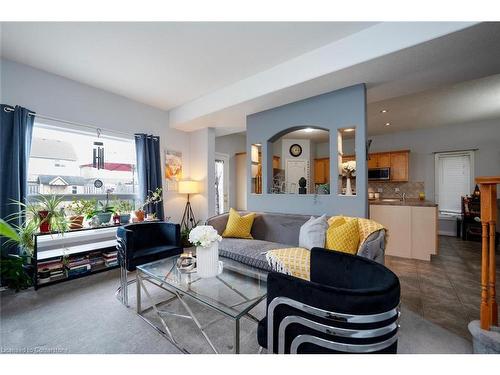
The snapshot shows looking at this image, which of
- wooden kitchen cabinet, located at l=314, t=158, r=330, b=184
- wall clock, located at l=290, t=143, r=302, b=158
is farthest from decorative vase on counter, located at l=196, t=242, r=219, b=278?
wooden kitchen cabinet, located at l=314, t=158, r=330, b=184

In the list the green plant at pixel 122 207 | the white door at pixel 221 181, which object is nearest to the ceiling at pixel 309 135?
the white door at pixel 221 181

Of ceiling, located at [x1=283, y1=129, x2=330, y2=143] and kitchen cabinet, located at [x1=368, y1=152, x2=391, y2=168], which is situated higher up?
ceiling, located at [x1=283, y1=129, x2=330, y2=143]

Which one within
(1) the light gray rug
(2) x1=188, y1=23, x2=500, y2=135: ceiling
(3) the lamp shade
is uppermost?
(2) x1=188, y1=23, x2=500, y2=135: ceiling

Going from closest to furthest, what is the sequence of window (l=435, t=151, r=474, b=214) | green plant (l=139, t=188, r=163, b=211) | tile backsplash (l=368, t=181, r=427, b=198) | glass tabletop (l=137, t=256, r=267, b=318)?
glass tabletop (l=137, t=256, r=267, b=318) < green plant (l=139, t=188, r=163, b=211) < window (l=435, t=151, r=474, b=214) < tile backsplash (l=368, t=181, r=427, b=198)

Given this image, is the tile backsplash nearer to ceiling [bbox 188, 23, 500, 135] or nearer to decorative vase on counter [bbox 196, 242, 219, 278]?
ceiling [bbox 188, 23, 500, 135]

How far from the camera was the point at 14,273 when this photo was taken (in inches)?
96.8

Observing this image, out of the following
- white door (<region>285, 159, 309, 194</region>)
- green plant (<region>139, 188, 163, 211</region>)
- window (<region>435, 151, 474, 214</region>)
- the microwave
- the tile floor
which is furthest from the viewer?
white door (<region>285, 159, 309, 194</region>)

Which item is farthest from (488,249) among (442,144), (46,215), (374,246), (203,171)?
(442,144)

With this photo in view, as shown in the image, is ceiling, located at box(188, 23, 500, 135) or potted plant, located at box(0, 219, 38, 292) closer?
ceiling, located at box(188, 23, 500, 135)

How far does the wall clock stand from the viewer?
6.33m

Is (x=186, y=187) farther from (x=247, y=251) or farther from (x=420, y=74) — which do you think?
(x=420, y=74)

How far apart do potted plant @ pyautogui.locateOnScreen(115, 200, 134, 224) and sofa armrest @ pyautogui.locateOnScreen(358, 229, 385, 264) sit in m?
3.33
